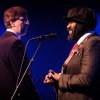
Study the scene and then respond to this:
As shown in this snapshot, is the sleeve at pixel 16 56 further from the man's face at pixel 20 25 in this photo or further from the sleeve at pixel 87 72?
the sleeve at pixel 87 72

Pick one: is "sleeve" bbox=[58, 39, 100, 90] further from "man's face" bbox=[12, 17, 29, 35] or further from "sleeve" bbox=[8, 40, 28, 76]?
"man's face" bbox=[12, 17, 29, 35]

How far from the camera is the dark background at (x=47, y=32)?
4.19 meters

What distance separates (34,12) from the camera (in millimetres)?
4324

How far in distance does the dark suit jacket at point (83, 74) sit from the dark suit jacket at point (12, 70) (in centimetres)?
45

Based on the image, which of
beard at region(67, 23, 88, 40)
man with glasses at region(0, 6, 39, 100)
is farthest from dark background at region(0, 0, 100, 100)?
beard at region(67, 23, 88, 40)

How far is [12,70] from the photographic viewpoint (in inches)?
112

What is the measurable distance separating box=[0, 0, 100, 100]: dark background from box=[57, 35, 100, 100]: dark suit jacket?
5.68 feet

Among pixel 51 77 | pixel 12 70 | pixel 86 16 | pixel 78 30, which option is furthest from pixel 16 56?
pixel 86 16

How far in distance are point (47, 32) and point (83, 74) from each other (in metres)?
2.00

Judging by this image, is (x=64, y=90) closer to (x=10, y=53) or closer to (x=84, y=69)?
(x=84, y=69)

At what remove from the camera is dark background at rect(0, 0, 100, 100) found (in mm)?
4191

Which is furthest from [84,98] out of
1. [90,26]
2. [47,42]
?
[47,42]

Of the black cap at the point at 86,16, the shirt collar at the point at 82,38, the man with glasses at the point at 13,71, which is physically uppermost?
the black cap at the point at 86,16

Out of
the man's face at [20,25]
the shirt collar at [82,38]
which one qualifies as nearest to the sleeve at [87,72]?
the shirt collar at [82,38]
